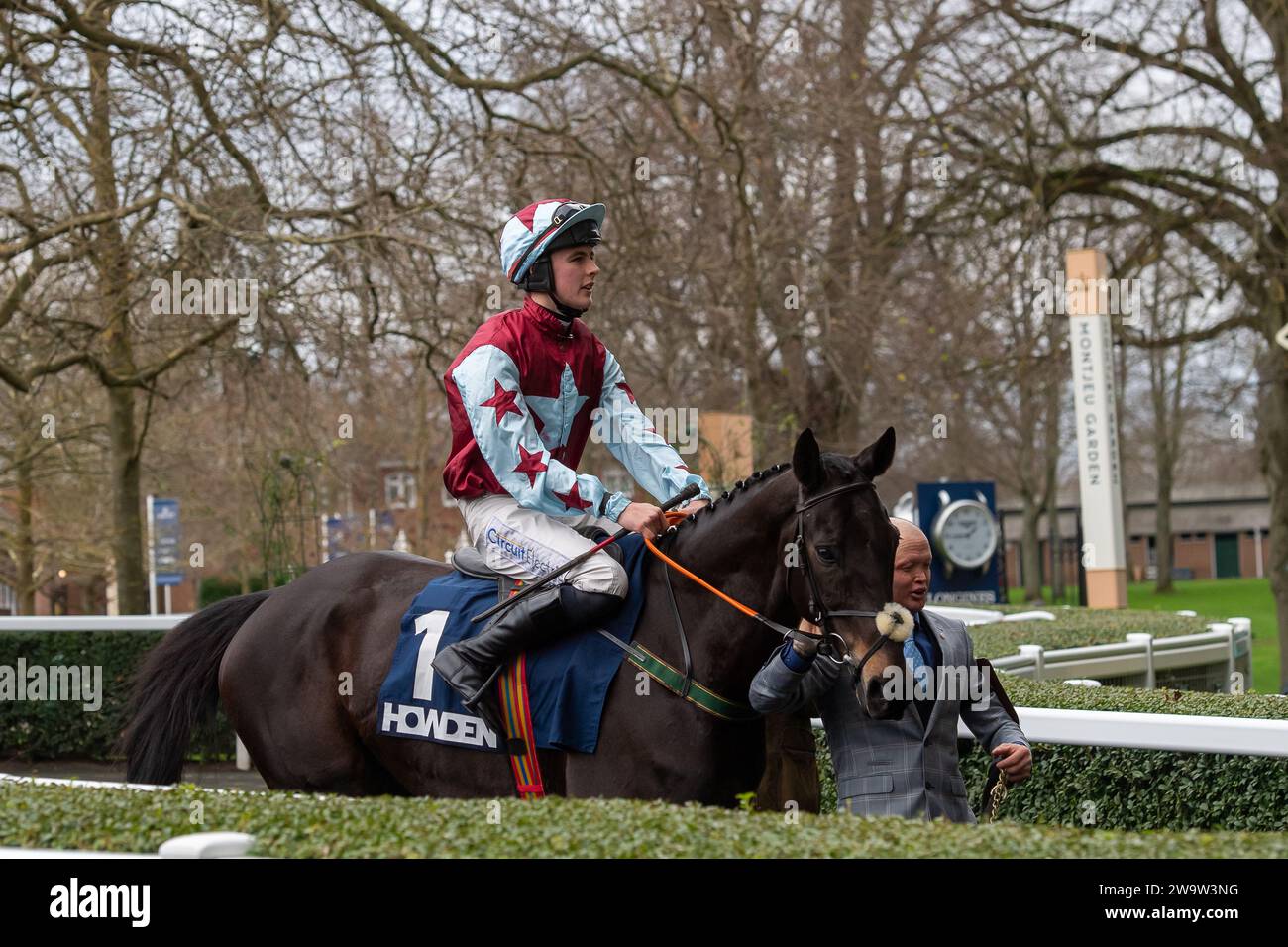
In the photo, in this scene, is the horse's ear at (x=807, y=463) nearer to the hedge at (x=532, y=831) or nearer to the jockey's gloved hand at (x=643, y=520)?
the jockey's gloved hand at (x=643, y=520)

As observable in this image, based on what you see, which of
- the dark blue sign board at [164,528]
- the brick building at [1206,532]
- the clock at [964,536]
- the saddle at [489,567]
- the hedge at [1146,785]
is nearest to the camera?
the saddle at [489,567]

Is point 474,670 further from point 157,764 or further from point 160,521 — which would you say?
point 160,521

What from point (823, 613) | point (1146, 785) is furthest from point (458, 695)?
point (1146, 785)

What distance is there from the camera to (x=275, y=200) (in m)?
10.7

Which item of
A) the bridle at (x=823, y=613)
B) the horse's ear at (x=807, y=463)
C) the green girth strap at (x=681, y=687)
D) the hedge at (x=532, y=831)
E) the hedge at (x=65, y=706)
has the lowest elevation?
the hedge at (x=65, y=706)

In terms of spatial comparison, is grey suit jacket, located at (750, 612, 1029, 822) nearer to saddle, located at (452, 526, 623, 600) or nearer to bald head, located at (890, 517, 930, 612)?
bald head, located at (890, 517, 930, 612)

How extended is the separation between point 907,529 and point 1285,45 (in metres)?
11.5

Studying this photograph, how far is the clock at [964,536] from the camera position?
15.4m

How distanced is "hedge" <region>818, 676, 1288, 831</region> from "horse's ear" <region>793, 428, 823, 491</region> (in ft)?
4.51

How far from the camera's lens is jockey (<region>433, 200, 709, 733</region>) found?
4027 millimetres

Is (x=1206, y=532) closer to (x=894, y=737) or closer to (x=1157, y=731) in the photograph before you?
(x=1157, y=731)

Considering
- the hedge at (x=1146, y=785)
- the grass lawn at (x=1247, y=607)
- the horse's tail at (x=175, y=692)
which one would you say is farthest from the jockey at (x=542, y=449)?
the grass lawn at (x=1247, y=607)

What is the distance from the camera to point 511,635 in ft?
13.1
